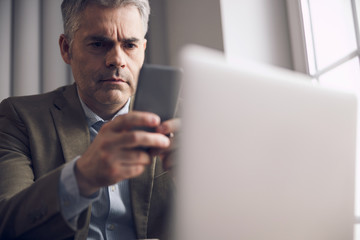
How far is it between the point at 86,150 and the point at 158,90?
21 cm

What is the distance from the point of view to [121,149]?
556 millimetres

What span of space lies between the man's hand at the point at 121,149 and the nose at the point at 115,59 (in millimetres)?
536

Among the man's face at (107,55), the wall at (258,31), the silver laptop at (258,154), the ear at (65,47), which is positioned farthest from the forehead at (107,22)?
the silver laptop at (258,154)

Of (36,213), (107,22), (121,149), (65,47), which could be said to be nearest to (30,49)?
(65,47)

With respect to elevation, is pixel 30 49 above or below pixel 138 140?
above

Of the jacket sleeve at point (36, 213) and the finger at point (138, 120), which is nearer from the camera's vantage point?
the finger at point (138, 120)

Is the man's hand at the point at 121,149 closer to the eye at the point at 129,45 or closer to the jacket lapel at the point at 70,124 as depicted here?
the jacket lapel at the point at 70,124

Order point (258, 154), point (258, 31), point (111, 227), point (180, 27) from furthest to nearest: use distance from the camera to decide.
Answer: point (180, 27) < point (258, 31) < point (111, 227) < point (258, 154)

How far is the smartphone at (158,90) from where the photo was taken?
1.74 feet

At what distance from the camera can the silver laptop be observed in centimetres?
42

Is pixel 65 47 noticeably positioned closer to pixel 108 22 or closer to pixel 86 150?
pixel 108 22

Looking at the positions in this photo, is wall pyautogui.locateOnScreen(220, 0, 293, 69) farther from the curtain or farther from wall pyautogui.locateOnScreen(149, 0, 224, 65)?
the curtain

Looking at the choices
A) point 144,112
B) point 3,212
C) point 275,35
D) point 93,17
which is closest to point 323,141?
point 144,112

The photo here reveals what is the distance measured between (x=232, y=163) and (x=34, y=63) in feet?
6.06
